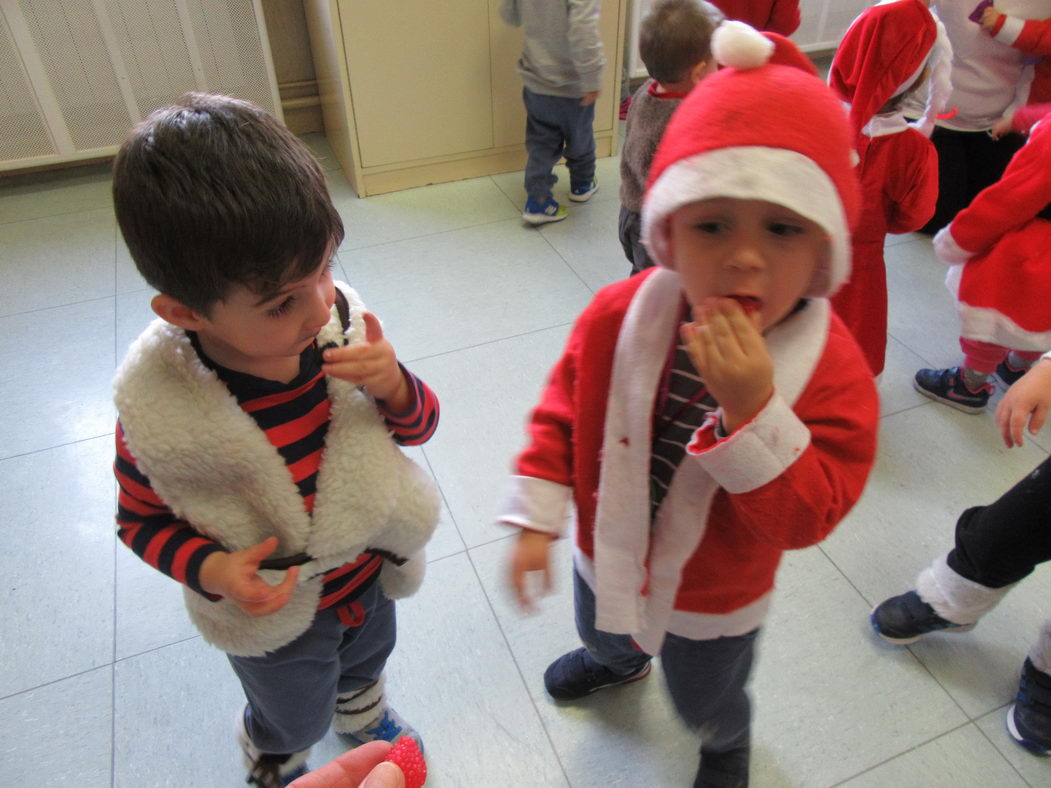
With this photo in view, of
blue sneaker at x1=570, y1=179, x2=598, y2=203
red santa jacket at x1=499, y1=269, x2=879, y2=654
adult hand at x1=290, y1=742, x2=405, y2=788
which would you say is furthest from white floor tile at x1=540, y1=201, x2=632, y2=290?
adult hand at x1=290, y1=742, x2=405, y2=788

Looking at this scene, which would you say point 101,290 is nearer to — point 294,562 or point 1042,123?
point 294,562

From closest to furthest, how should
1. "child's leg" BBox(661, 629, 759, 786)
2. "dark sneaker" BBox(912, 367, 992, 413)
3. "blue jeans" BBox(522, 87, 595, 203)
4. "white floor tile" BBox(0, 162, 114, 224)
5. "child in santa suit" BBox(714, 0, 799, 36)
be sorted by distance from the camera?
"child's leg" BBox(661, 629, 759, 786) < "dark sneaker" BBox(912, 367, 992, 413) < "child in santa suit" BBox(714, 0, 799, 36) < "blue jeans" BBox(522, 87, 595, 203) < "white floor tile" BBox(0, 162, 114, 224)

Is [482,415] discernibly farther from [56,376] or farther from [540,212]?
[56,376]

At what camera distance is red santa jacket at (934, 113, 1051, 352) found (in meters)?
1.50

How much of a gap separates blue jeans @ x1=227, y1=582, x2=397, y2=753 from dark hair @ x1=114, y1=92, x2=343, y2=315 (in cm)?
46

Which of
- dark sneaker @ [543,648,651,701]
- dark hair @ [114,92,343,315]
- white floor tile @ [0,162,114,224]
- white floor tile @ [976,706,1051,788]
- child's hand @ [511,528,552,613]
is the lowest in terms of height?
white floor tile @ [976,706,1051,788]

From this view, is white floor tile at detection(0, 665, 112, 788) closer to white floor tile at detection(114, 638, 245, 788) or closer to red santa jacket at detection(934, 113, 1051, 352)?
white floor tile at detection(114, 638, 245, 788)

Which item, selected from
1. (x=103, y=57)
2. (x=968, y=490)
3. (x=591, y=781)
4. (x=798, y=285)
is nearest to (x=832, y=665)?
(x=591, y=781)

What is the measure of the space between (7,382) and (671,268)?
6.64ft

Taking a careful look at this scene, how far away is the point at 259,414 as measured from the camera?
0.79m

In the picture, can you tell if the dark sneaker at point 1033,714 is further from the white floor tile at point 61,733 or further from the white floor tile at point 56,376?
the white floor tile at point 56,376

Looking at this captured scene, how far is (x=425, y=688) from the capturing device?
134cm

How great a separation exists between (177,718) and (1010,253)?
6.27ft

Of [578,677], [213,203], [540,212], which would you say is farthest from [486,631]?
[540,212]
